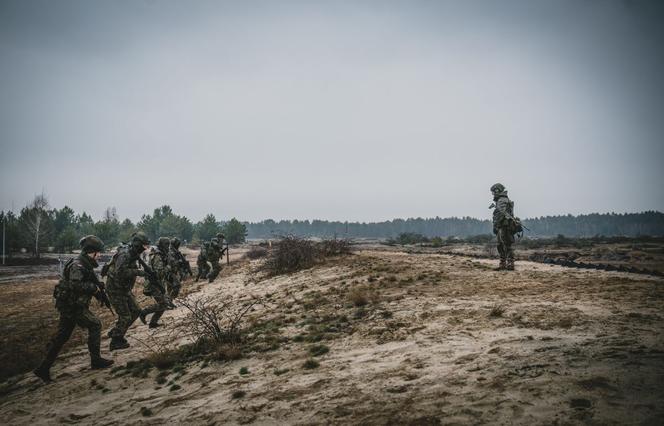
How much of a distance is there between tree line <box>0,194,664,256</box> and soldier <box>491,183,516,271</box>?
27.2ft

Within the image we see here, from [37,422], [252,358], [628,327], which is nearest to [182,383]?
[252,358]

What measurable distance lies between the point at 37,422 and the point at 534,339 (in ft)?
19.6

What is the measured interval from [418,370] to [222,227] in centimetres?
8980

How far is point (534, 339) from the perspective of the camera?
13.4 feet

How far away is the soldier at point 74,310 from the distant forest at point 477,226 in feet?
429

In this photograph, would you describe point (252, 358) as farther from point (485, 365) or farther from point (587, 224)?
point (587, 224)

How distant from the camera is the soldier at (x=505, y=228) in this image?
1012 centimetres

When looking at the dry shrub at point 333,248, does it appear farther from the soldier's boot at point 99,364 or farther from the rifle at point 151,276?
the soldier's boot at point 99,364

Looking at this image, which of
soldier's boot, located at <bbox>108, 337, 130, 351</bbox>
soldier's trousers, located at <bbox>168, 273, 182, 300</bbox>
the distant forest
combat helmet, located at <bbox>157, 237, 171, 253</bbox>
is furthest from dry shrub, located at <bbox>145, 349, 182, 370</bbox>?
the distant forest

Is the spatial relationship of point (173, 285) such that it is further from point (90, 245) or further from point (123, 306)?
point (90, 245)

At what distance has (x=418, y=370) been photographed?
12.2 ft

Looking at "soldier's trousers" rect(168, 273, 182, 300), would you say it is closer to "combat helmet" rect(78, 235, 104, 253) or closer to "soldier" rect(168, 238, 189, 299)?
"soldier" rect(168, 238, 189, 299)

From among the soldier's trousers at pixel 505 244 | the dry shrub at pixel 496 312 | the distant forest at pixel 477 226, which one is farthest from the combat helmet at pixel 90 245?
the distant forest at pixel 477 226

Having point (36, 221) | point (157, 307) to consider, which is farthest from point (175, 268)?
point (36, 221)
